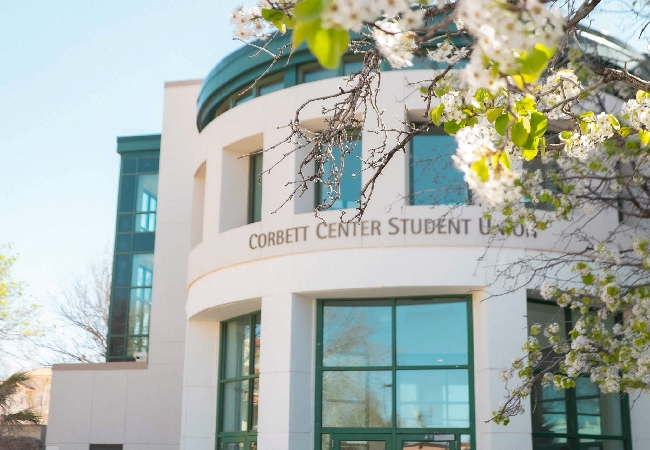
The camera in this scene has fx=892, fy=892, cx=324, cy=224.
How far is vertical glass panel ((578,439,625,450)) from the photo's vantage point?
49.8ft

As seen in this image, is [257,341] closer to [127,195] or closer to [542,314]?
[542,314]

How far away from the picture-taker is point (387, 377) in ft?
48.6

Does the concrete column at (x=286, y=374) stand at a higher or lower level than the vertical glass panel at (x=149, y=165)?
lower

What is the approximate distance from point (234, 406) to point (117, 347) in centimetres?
891

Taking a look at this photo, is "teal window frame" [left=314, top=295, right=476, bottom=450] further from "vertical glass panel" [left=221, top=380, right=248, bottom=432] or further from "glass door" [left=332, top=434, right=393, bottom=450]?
"vertical glass panel" [left=221, top=380, right=248, bottom=432]

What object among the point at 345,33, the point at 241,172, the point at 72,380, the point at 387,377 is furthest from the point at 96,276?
the point at 345,33

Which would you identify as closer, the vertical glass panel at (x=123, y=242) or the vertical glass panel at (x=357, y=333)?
the vertical glass panel at (x=357, y=333)

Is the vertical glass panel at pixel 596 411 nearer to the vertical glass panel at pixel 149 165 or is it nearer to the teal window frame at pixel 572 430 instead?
the teal window frame at pixel 572 430

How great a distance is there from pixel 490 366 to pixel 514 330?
0.74 metres

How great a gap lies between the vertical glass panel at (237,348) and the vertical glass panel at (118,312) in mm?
7723

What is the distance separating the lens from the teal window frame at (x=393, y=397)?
1442 centimetres

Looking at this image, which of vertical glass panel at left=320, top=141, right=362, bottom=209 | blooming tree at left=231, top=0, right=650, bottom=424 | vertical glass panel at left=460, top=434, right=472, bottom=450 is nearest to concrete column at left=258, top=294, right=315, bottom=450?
vertical glass panel at left=320, top=141, right=362, bottom=209

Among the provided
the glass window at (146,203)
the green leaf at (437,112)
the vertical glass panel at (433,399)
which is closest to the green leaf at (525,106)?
the green leaf at (437,112)

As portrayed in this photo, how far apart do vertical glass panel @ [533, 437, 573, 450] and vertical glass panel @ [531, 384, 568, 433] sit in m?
0.13
